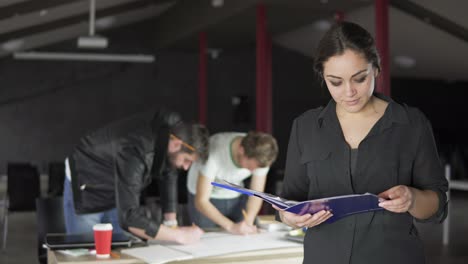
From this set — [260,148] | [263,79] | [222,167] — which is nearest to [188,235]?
[260,148]

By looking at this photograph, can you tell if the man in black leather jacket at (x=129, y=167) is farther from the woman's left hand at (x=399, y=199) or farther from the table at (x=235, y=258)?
the woman's left hand at (x=399, y=199)

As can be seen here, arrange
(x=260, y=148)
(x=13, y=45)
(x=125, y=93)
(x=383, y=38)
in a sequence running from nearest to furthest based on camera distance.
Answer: (x=260, y=148) < (x=383, y=38) < (x=13, y=45) < (x=125, y=93)

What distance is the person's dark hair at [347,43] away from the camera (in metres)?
1.72

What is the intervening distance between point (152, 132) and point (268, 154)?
83 centimetres

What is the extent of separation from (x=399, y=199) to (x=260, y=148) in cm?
208

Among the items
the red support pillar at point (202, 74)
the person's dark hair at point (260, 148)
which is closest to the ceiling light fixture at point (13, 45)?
the red support pillar at point (202, 74)

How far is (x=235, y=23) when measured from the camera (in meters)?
10.8

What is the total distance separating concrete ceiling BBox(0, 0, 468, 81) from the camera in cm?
888

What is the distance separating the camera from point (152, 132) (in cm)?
319

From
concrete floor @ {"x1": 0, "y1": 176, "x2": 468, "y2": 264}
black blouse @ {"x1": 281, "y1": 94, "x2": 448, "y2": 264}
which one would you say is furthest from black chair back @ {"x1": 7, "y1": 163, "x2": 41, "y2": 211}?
black blouse @ {"x1": 281, "y1": 94, "x2": 448, "y2": 264}

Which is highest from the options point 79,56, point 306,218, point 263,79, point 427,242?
point 79,56

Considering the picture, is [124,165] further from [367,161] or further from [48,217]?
[367,161]

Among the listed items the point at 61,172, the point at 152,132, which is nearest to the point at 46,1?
the point at 61,172

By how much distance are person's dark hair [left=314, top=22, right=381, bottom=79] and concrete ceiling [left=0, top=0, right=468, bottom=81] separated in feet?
21.5
